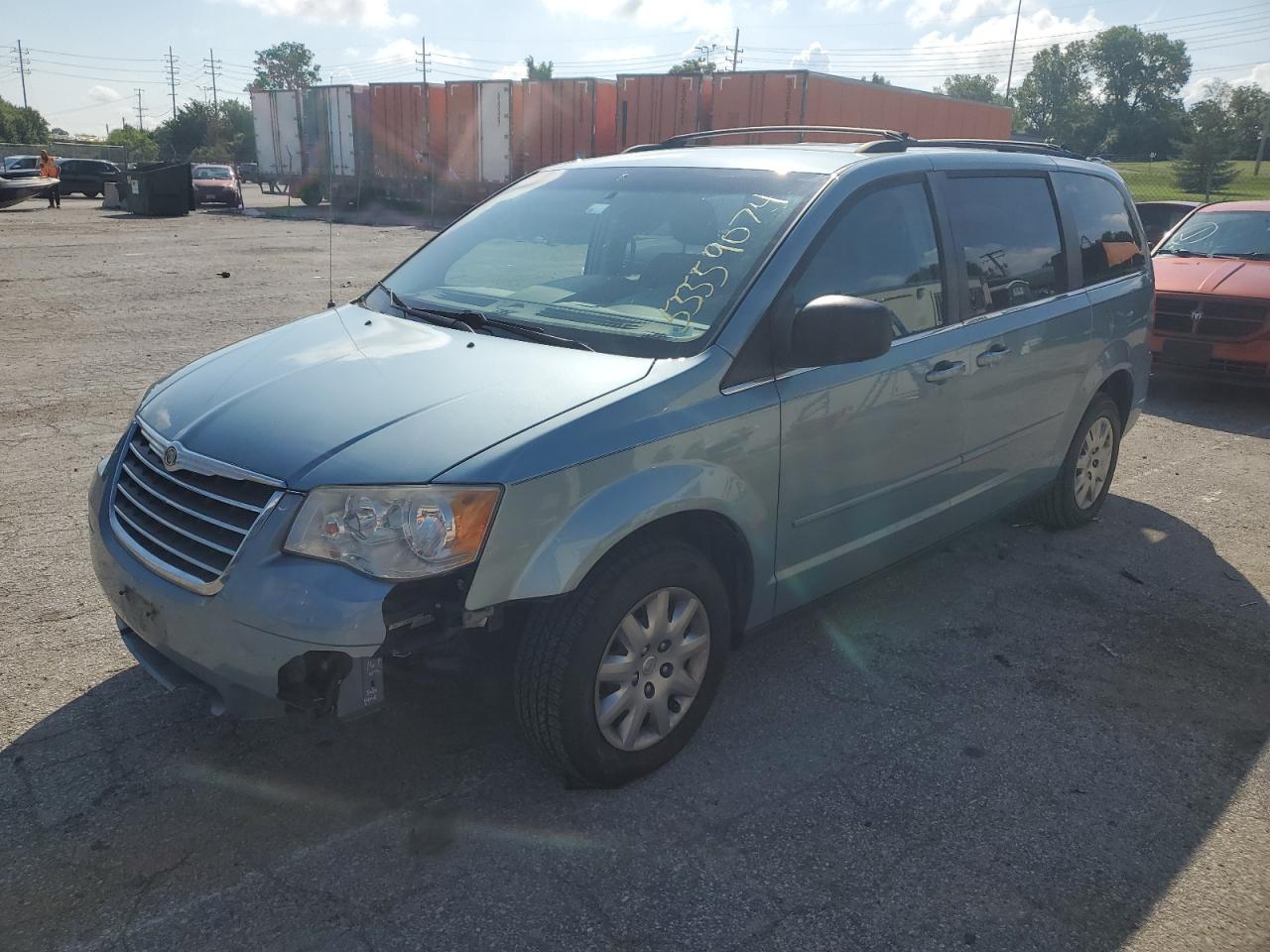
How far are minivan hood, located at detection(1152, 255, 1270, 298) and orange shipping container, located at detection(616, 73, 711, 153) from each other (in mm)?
16156

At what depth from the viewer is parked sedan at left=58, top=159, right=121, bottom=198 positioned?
36375mm

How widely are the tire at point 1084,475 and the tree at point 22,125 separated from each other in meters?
94.2

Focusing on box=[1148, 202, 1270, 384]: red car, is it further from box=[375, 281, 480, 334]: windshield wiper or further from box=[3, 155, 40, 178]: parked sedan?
box=[3, 155, 40, 178]: parked sedan

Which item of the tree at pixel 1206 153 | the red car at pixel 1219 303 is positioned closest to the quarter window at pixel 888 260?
the red car at pixel 1219 303

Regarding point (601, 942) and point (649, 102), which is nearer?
point (601, 942)

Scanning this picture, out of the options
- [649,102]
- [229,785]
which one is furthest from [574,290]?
[649,102]

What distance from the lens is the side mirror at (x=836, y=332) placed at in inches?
119

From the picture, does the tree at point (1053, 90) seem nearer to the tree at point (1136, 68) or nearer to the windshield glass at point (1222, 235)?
the tree at point (1136, 68)

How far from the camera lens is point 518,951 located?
2.36 metres

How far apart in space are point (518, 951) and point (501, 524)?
1.01 m

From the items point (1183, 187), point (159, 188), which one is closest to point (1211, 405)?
point (159, 188)

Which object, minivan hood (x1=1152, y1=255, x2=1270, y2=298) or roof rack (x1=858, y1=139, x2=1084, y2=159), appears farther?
minivan hood (x1=1152, y1=255, x2=1270, y2=298)

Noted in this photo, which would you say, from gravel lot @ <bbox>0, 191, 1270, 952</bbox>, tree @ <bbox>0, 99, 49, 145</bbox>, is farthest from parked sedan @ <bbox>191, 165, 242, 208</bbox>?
tree @ <bbox>0, 99, 49, 145</bbox>

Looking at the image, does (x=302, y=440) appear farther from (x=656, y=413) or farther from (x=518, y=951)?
(x=518, y=951)
